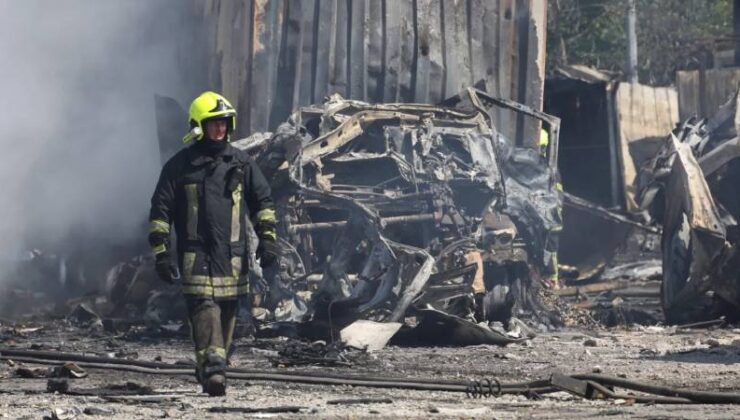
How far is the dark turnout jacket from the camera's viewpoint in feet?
24.7

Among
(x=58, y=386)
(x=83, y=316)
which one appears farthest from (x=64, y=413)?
(x=83, y=316)

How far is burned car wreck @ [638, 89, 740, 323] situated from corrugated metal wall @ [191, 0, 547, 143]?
249 cm

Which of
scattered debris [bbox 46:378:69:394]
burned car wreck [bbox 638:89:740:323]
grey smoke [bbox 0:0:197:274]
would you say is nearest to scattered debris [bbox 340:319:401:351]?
scattered debris [bbox 46:378:69:394]

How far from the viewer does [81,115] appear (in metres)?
16.6

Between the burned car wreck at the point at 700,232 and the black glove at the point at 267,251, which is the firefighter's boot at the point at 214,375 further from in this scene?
the burned car wreck at the point at 700,232

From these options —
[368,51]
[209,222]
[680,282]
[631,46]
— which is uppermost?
[631,46]

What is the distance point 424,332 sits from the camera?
35.3 feet

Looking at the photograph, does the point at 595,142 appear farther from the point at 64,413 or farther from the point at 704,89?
the point at 64,413

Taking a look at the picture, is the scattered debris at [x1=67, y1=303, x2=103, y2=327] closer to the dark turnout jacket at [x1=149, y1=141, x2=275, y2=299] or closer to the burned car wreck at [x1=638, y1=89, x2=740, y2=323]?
the burned car wreck at [x1=638, y1=89, x2=740, y2=323]

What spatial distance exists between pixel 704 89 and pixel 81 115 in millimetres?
12057

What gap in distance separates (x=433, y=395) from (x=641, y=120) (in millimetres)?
16218

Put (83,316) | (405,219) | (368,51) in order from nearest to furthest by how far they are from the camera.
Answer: (405,219), (83,316), (368,51)

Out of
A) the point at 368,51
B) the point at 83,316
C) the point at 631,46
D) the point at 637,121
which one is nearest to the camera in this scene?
the point at 83,316

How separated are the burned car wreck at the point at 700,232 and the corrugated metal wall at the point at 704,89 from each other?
35.8 ft
